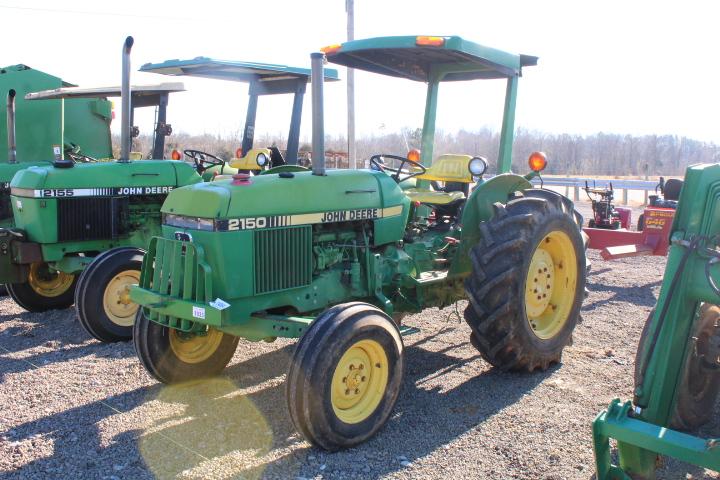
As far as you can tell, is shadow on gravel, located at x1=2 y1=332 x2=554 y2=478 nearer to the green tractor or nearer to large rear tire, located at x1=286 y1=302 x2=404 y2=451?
large rear tire, located at x1=286 y1=302 x2=404 y2=451

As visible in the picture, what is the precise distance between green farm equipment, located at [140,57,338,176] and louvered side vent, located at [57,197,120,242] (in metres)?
1.70

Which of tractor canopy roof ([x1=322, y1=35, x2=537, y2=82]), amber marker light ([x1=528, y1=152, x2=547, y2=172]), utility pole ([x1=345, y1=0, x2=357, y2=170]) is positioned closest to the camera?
tractor canopy roof ([x1=322, y1=35, x2=537, y2=82])

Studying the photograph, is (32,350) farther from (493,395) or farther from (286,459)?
(493,395)

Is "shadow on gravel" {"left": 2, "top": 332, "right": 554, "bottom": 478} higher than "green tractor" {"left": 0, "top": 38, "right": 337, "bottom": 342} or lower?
lower

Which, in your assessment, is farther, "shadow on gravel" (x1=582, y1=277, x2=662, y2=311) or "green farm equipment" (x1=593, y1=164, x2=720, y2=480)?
"shadow on gravel" (x1=582, y1=277, x2=662, y2=311)

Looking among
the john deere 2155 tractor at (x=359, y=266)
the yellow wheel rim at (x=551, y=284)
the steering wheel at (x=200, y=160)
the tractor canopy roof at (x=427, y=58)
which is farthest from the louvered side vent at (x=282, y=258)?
the steering wheel at (x=200, y=160)

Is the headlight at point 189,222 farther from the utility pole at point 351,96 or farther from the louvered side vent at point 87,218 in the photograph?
the utility pole at point 351,96

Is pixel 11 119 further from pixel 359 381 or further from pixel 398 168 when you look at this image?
pixel 359 381

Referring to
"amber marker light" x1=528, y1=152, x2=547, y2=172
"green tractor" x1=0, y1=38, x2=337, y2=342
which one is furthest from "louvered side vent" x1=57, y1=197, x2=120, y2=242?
"amber marker light" x1=528, y1=152, x2=547, y2=172

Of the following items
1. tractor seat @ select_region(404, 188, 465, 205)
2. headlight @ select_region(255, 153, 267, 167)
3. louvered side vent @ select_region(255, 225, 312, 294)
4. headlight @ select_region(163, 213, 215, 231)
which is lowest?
louvered side vent @ select_region(255, 225, 312, 294)

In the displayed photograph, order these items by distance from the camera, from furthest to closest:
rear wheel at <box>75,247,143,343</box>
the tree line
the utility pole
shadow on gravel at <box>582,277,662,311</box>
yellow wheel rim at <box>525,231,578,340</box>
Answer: the tree line < the utility pole < shadow on gravel at <box>582,277,662,311</box> < rear wheel at <box>75,247,143,343</box> < yellow wheel rim at <box>525,231,578,340</box>

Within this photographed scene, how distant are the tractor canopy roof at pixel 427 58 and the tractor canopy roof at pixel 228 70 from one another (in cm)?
224

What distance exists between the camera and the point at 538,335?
209 inches

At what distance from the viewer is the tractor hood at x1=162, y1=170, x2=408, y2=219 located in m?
4.17
